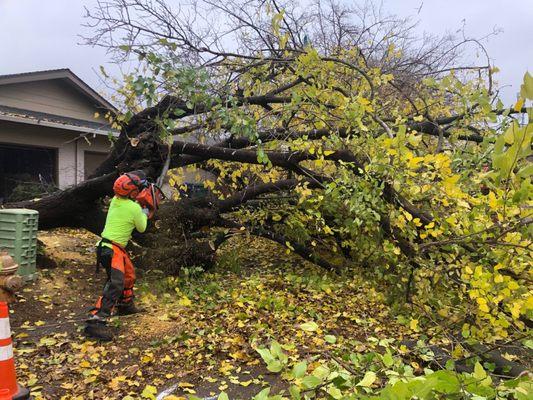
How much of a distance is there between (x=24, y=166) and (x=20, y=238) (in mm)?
9241

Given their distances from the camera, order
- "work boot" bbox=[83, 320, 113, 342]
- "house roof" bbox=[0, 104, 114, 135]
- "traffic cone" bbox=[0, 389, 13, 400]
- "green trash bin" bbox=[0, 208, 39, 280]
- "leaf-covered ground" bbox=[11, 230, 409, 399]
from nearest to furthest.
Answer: "traffic cone" bbox=[0, 389, 13, 400] < "leaf-covered ground" bbox=[11, 230, 409, 399] < "work boot" bbox=[83, 320, 113, 342] < "green trash bin" bbox=[0, 208, 39, 280] < "house roof" bbox=[0, 104, 114, 135]

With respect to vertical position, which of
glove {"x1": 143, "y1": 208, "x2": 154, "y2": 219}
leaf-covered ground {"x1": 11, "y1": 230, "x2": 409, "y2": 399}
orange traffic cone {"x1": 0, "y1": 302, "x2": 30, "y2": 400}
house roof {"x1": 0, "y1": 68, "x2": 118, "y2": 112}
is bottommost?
leaf-covered ground {"x1": 11, "y1": 230, "x2": 409, "y2": 399}

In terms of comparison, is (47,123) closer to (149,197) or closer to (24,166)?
(24,166)

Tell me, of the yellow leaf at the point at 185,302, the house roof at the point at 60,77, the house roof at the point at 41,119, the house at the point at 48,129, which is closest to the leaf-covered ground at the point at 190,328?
the yellow leaf at the point at 185,302

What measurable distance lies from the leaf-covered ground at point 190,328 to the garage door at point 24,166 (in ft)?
22.9

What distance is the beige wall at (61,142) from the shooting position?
12.0 meters

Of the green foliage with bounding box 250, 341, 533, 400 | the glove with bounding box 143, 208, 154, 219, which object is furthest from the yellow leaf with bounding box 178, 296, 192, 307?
the green foliage with bounding box 250, 341, 533, 400

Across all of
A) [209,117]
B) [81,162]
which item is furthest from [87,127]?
[209,117]

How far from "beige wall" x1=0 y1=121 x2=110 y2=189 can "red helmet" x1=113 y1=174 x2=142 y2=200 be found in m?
7.92

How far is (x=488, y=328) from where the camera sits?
3336 mm

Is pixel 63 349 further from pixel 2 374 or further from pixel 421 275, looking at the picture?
pixel 421 275

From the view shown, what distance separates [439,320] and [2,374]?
3619 mm

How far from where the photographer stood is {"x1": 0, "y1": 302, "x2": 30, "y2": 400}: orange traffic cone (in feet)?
9.03

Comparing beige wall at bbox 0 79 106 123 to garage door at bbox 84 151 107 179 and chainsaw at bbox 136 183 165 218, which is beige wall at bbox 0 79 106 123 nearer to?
garage door at bbox 84 151 107 179
